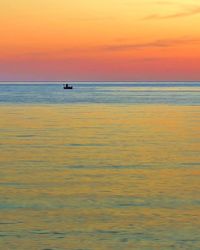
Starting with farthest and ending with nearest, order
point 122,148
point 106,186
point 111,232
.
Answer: point 122,148 < point 106,186 < point 111,232

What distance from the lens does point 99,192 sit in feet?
62.4

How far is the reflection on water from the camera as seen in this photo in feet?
46.4

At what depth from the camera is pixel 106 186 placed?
19938 mm

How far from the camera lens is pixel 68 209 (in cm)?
1675

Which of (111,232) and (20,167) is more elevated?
(20,167)

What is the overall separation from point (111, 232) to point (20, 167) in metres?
9.72

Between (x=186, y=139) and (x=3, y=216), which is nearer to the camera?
(x=3, y=216)

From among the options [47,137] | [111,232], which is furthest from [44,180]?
[47,137]

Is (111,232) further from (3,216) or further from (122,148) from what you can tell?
(122,148)

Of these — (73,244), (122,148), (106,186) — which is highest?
(122,148)

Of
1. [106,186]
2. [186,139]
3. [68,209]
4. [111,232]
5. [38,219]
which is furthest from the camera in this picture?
[186,139]

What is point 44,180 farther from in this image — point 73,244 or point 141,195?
point 73,244

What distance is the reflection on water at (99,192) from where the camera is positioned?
14.2m

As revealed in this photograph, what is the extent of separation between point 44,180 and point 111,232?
6761 mm
